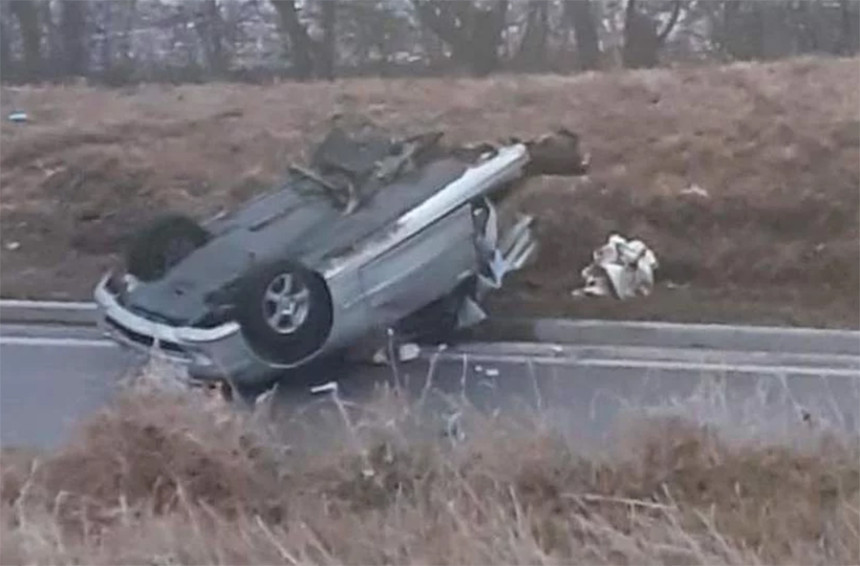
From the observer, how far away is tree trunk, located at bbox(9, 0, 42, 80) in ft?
40.9

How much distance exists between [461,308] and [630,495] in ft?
11.7

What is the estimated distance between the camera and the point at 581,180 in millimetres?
11242

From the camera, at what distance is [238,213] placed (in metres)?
9.23

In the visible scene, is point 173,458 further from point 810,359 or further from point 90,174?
point 90,174

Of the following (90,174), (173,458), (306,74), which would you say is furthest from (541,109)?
(173,458)

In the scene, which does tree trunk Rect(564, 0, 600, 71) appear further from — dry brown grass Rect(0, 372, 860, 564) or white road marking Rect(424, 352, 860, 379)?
dry brown grass Rect(0, 372, 860, 564)

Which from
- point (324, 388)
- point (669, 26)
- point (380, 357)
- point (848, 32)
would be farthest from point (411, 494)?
point (848, 32)

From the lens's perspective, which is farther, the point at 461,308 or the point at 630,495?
the point at 461,308

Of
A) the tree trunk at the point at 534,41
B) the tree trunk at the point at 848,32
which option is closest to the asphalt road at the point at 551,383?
the tree trunk at the point at 534,41

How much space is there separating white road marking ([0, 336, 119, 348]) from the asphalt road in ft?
0.06

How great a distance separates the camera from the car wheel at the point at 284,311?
7664 millimetres

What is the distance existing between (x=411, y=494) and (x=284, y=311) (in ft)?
8.08

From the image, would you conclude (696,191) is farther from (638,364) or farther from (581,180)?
(638,364)

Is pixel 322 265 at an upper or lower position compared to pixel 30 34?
lower
